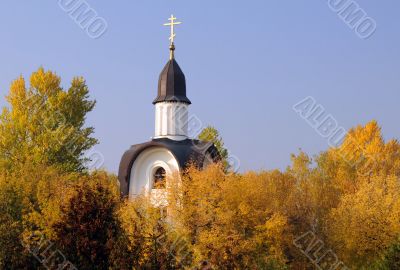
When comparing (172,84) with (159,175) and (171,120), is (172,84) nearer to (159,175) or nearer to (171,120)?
(171,120)

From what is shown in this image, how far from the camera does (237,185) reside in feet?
87.6

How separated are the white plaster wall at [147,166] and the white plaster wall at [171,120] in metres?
1.58

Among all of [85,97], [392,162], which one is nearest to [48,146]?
[85,97]

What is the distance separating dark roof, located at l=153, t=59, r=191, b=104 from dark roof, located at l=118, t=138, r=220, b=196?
7.20ft

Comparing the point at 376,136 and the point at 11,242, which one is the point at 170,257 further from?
the point at 376,136

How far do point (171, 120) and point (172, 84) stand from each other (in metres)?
1.86

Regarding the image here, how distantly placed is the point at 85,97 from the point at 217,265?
20.6 metres

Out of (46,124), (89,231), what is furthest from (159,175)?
(89,231)

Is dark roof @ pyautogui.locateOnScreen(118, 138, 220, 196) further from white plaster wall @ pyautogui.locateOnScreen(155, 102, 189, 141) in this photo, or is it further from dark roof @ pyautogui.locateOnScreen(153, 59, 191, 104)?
dark roof @ pyautogui.locateOnScreen(153, 59, 191, 104)

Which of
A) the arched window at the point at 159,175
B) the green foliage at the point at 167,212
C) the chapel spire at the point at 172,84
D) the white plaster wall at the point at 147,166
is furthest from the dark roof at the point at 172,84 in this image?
the green foliage at the point at 167,212

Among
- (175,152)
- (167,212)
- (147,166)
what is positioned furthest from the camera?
(147,166)

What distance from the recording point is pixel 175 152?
30656 millimetres

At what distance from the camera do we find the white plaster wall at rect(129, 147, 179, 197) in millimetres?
31406

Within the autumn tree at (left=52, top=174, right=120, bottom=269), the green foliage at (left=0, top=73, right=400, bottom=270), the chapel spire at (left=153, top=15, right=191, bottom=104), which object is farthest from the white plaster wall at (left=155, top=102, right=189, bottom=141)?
the autumn tree at (left=52, top=174, right=120, bottom=269)
